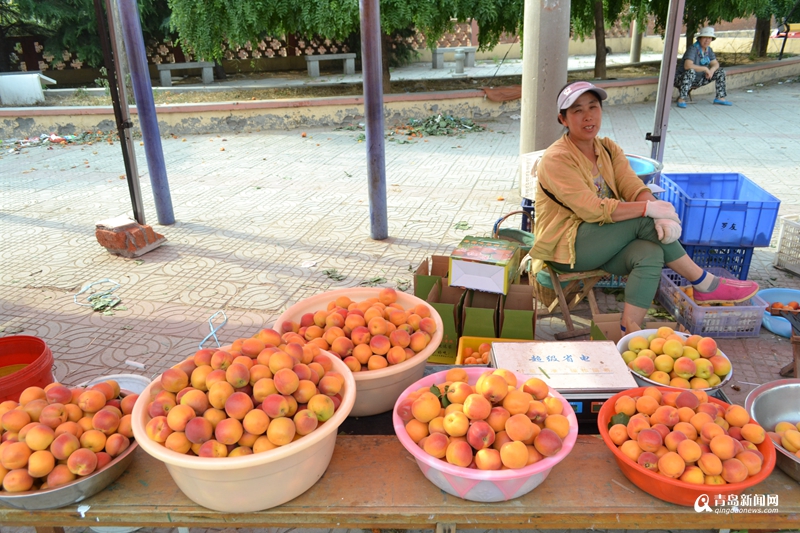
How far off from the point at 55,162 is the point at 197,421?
9429mm

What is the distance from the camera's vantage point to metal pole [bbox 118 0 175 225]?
539cm

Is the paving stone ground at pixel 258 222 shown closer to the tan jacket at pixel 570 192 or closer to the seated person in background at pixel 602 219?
the seated person in background at pixel 602 219

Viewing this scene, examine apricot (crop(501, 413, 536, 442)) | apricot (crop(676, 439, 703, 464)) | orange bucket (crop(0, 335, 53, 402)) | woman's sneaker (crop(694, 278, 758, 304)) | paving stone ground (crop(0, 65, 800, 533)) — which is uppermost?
apricot (crop(501, 413, 536, 442))

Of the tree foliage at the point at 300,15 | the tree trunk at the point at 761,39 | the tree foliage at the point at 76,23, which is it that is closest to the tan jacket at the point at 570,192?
the tree foliage at the point at 300,15

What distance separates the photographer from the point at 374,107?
5.29 metres

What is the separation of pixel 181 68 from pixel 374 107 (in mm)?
12348

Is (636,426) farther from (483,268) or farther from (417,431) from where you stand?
(483,268)

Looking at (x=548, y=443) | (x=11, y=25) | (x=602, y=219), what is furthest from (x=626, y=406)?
(x=11, y=25)

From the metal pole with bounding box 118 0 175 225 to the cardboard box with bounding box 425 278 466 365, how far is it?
145 inches

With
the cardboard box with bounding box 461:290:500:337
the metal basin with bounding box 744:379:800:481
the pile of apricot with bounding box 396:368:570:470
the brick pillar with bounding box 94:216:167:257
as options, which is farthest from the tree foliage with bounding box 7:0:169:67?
the metal basin with bounding box 744:379:800:481

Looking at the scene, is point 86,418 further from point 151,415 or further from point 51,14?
point 51,14

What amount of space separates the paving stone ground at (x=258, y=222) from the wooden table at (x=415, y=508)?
0.75m

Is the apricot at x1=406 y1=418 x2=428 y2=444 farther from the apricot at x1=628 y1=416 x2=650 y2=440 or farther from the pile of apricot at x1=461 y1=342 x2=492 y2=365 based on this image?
the pile of apricot at x1=461 y1=342 x2=492 y2=365

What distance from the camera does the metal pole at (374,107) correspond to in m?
4.99
